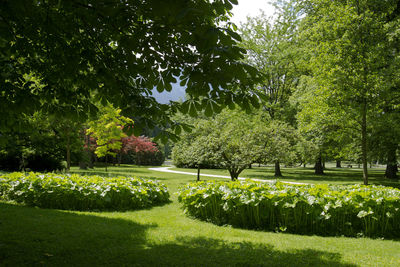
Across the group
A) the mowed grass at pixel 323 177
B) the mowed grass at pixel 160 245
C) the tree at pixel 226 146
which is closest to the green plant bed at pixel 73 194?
the mowed grass at pixel 160 245

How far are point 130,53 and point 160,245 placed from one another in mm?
2981

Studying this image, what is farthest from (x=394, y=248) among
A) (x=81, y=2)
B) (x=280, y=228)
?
(x=81, y=2)

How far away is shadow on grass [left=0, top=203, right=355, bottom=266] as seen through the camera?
3786mm

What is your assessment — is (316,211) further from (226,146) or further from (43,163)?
(43,163)

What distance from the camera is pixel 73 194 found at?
7191 mm

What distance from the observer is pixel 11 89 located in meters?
3.93

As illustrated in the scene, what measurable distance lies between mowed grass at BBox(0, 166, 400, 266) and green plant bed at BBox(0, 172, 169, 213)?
2.94ft

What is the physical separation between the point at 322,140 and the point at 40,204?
15731mm

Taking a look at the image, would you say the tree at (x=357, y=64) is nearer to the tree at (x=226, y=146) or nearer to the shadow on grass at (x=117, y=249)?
the tree at (x=226, y=146)

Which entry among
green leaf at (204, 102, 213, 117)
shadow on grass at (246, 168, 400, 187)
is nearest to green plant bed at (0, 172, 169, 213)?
green leaf at (204, 102, 213, 117)

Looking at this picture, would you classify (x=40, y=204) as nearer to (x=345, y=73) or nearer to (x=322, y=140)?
(x=345, y=73)

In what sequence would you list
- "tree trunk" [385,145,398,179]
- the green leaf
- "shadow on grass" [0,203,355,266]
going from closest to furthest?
the green leaf → "shadow on grass" [0,203,355,266] → "tree trunk" [385,145,398,179]

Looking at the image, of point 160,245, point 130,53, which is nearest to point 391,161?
point 160,245

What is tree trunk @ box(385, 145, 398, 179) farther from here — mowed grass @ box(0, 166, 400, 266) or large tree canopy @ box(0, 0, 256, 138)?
large tree canopy @ box(0, 0, 256, 138)
